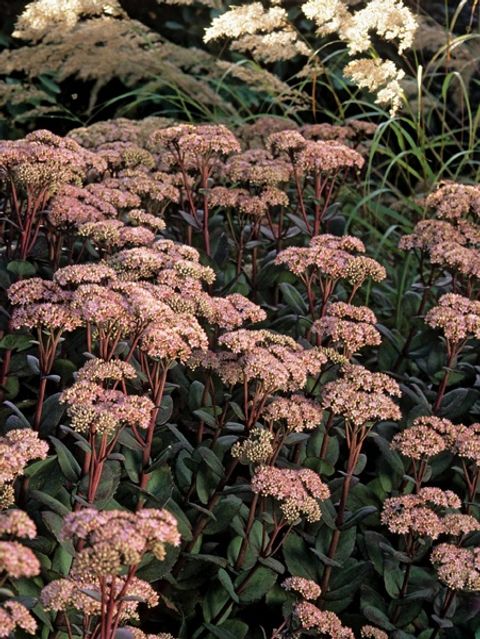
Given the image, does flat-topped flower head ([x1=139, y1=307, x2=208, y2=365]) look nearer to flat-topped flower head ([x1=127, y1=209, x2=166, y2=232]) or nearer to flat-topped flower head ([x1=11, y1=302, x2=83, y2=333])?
flat-topped flower head ([x1=11, y1=302, x2=83, y2=333])

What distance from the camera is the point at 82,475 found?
2396mm

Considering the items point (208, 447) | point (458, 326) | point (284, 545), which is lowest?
point (284, 545)

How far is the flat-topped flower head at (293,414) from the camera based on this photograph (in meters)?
2.45

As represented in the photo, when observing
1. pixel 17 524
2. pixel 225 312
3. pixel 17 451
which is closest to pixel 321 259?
pixel 225 312

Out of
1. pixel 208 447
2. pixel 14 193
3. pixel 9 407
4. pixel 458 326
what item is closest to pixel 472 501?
pixel 458 326

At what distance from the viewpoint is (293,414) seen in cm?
246

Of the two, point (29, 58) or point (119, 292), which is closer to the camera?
point (119, 292)

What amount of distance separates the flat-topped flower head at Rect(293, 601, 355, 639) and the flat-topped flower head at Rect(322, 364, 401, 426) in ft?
1.57

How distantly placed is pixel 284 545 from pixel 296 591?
0.18m

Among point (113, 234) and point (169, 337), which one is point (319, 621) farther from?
point (113, 234)

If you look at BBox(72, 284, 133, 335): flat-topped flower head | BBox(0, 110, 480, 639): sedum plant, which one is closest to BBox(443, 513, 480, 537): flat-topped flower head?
→ BBox(0, 110, 480, 639): sedum plant

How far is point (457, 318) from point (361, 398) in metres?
0.48

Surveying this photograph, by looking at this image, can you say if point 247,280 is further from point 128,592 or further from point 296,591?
point 128,592

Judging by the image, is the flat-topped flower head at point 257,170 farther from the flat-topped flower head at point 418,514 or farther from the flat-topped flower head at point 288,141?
the flat-topped flower head at point 418,514
